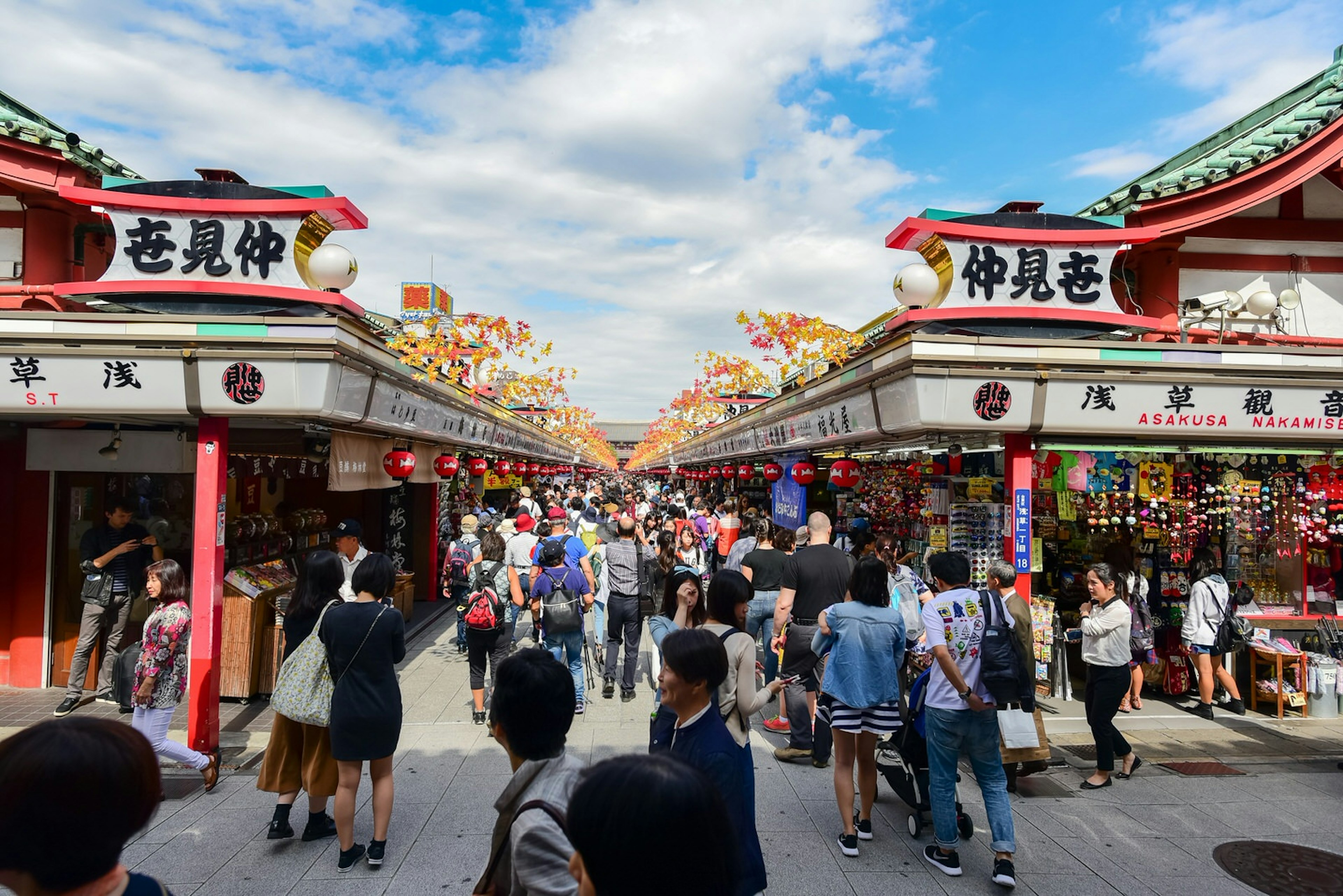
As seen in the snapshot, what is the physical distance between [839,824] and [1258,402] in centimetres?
642

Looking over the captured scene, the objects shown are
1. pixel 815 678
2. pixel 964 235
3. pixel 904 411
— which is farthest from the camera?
pixel 964 235

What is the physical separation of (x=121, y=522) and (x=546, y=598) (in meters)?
5.26

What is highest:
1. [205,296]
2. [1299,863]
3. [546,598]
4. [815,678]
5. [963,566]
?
[205,296]

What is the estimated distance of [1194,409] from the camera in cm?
756

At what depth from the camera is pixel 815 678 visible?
6582 mm

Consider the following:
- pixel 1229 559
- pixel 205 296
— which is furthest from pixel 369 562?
pixel 1229 559

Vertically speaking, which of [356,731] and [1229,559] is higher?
[1229,559]

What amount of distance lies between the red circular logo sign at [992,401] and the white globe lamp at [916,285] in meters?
1.44

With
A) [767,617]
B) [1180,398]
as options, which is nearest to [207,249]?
[767,617]

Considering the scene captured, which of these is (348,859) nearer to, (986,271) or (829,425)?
(829,425)

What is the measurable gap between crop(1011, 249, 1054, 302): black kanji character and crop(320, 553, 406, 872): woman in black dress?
7207mm

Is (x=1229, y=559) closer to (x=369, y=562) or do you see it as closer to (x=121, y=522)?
(x=369, y=562)

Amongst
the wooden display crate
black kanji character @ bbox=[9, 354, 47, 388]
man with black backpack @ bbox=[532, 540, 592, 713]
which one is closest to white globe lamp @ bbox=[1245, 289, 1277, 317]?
man with black backpack @ bbox=[532, 540, 592, 713]

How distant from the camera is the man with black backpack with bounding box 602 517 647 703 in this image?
8.64 m
